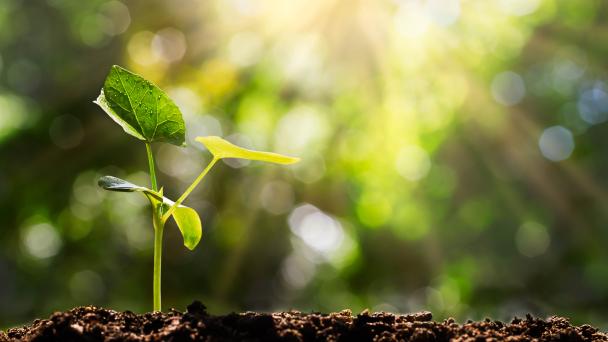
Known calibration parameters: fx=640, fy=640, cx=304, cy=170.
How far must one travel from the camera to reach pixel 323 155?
1232 cm

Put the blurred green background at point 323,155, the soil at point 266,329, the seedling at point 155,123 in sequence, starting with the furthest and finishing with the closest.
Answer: the blurred green background at point 323,155
the seedling at point 155,123
the soil at point 266,329

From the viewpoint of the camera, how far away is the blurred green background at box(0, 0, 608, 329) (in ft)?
35.8

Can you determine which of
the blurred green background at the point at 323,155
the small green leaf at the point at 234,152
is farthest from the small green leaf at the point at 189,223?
the blurred green background at the point at 323,155

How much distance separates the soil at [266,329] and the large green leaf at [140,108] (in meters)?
Answer: 0.37

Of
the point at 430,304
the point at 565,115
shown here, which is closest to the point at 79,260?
the point at 430,304

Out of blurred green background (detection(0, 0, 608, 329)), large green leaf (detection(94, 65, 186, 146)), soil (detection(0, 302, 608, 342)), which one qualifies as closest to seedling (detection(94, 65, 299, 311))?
large green leaf (detection(94, 65, 186, 146))

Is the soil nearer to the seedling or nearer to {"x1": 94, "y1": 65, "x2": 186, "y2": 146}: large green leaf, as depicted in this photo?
the seedling

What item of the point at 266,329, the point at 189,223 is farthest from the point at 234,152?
the point at 266,329

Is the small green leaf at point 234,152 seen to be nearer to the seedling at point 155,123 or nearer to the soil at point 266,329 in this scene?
the seedling at point 155,123

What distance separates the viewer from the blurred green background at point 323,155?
10.9 m

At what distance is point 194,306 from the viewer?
131cm

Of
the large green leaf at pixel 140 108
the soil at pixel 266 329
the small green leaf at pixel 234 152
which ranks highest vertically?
the large green leaf at pixel 140 108

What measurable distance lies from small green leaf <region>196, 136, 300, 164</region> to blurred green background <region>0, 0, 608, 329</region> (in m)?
8.95

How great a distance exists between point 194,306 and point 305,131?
461 inches
